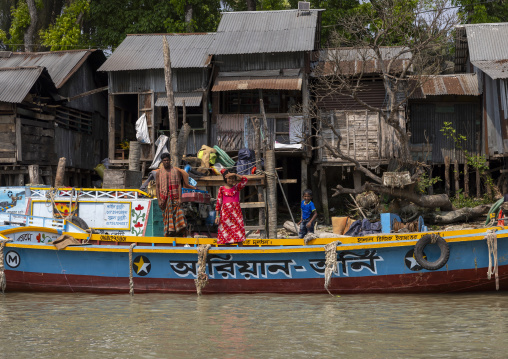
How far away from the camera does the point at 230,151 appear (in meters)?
19.8

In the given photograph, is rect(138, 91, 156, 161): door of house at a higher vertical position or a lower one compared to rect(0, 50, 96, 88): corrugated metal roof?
lower

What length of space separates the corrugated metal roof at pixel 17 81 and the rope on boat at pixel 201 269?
11.0m

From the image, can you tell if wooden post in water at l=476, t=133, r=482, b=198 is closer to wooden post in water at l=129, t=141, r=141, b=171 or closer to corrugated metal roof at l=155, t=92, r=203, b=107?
corrugated metal roof at l=155, t=92, r=203, b=107

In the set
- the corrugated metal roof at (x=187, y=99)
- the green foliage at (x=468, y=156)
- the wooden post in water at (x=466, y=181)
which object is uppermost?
the corrugated metal roof at (x=187, y=99)

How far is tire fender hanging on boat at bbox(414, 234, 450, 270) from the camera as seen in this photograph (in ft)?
32.1

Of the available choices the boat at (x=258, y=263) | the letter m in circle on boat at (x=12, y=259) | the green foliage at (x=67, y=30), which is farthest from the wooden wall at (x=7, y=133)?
the letter m in circle on boat at (x=12, y=259)

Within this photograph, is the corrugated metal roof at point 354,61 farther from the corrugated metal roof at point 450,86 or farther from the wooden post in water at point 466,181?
the wooden post in water at point 466,181

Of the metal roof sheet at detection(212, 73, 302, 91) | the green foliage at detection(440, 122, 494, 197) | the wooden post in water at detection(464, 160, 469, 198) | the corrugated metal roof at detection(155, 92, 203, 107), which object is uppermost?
the metal roof sheet at detection(212, 73, 302, 91)

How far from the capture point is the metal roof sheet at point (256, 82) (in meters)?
19.0

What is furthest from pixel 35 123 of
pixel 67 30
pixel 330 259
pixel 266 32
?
pixel 330 259

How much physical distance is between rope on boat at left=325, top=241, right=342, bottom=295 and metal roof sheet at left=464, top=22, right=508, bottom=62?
1111 cm

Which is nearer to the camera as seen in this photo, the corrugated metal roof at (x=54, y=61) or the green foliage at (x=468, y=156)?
the green foliage at (x=468, y=156)

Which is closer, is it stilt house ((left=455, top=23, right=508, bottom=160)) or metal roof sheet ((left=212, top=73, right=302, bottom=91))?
stilt house ((left=455, top=23, right=508, bottom=160))

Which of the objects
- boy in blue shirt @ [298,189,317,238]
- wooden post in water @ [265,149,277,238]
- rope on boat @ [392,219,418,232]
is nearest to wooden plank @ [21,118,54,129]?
wooden post in water @ [265,149,277,238]
